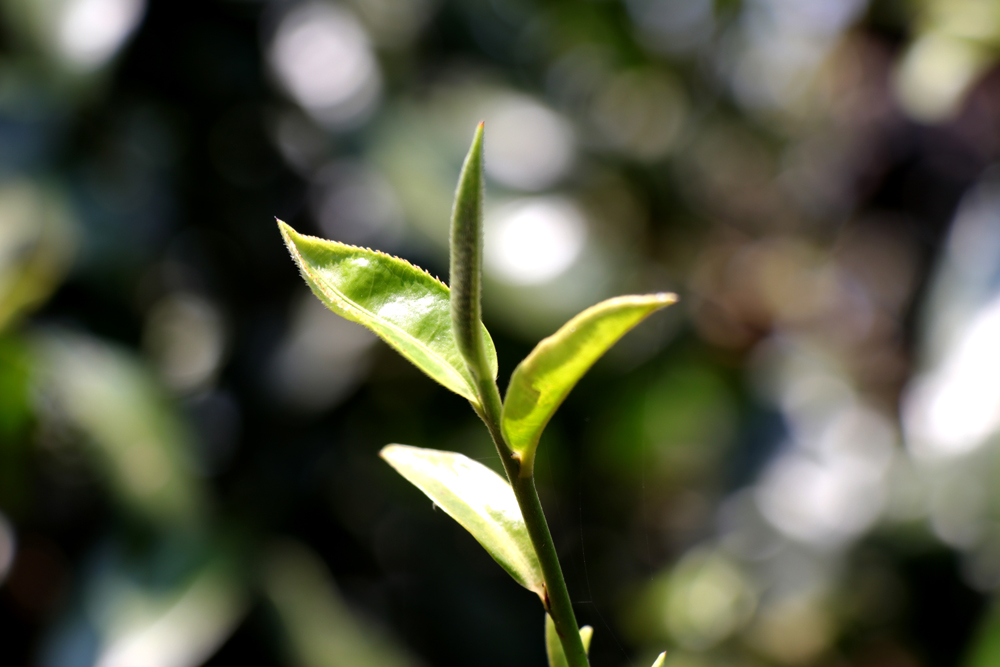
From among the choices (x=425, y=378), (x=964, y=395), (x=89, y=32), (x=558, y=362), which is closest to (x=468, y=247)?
(x=558, y=362)

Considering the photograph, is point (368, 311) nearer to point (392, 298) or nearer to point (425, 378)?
point (392, 298)

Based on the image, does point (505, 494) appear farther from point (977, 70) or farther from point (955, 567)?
point (977, 70)

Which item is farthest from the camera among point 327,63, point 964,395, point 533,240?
point 327,63

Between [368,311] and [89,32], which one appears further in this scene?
[89,32]

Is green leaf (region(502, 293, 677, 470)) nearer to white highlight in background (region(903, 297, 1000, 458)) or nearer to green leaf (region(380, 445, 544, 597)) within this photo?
green leaf (region(380, 445, 544, 597))

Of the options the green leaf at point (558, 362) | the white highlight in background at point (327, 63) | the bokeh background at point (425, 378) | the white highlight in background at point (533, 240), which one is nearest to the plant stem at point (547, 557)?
the green leaf at point (558, 362)

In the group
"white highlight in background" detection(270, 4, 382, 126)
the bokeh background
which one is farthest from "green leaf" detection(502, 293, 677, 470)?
"white highlight in background" detection(270, 4, 382, 126)

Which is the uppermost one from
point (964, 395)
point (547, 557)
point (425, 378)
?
point (547, 557)

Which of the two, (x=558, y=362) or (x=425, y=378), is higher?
(x=558, y=362)
